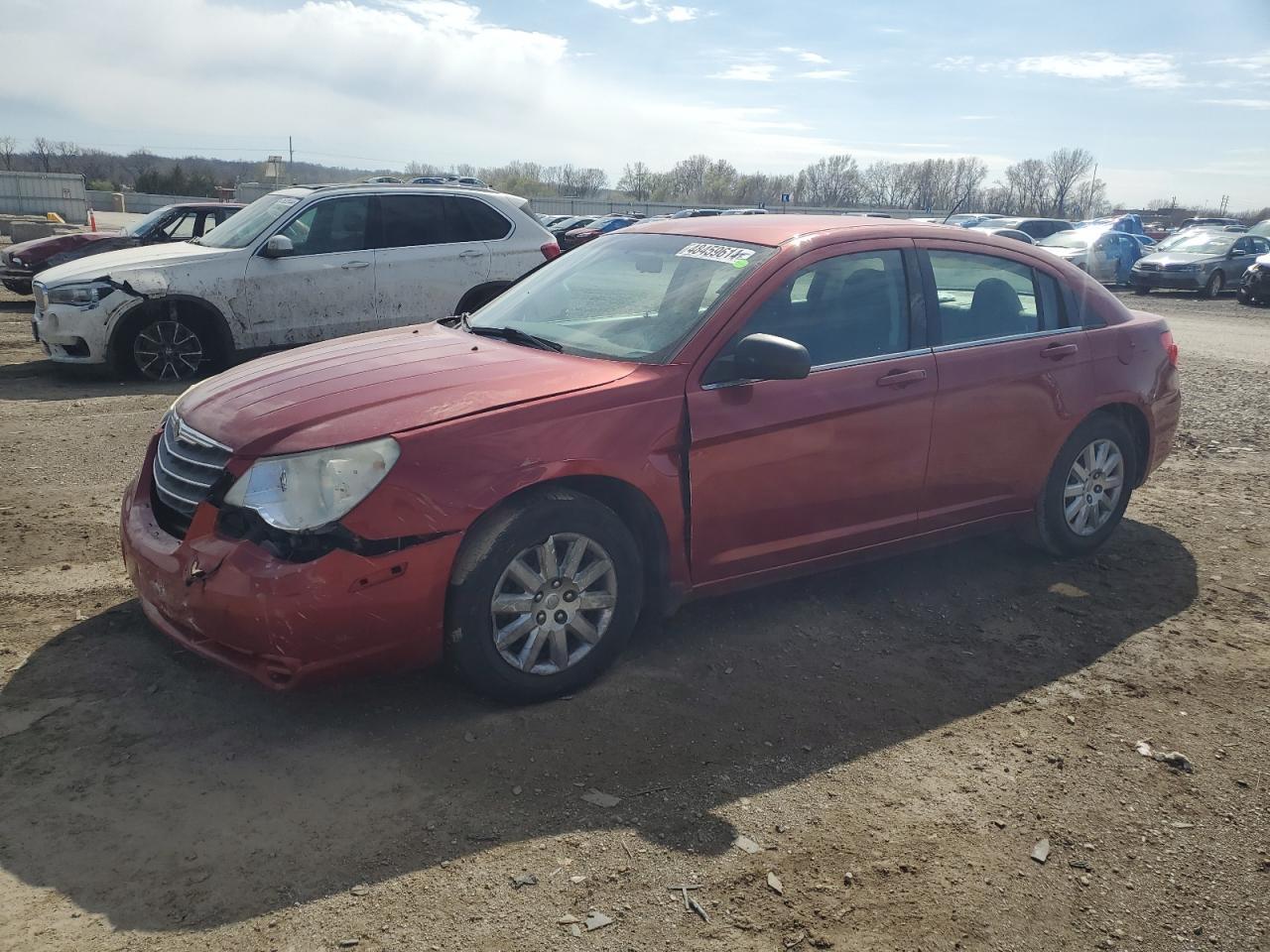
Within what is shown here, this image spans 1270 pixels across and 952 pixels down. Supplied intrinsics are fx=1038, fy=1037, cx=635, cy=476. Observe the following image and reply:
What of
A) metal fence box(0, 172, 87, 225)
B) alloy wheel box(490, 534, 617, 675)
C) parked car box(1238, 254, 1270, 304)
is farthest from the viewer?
metal fence box(0, 172, 87, 225)

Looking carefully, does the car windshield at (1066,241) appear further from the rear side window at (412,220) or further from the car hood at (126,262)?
the car hood at (126,262)

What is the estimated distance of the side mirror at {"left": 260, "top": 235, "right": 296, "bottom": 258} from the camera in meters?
9.20

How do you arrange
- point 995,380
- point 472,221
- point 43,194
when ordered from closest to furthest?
point 995,380 < point 472,221 < point 43,194

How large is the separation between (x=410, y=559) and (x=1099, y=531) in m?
3.81

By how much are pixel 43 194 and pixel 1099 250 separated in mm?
38515

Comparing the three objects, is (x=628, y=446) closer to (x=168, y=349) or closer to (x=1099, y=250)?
(x=168, y=349)

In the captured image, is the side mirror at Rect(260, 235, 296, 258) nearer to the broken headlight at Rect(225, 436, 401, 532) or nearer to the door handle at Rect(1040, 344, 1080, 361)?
the broken headlight at Rect(225, 436, 401, 532)

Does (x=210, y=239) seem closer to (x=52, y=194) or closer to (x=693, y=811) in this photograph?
(x=693, y=811)

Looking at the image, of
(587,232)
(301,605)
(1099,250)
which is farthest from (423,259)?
(1099,250)

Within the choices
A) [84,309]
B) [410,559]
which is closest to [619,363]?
[410,559]

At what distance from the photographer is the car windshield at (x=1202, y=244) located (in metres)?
25.0

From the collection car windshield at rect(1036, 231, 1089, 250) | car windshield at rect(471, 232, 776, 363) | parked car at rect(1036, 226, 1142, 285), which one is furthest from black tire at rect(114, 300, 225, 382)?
car windshield at rect(1036, 231, 1089, 250)

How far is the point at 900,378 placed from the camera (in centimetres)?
452

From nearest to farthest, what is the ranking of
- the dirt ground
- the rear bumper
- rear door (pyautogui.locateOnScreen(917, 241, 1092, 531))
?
the dirt ground → rear door (pyautogui.locateOnScreen(917, 241, 1092, 531)) → the rear bumper
